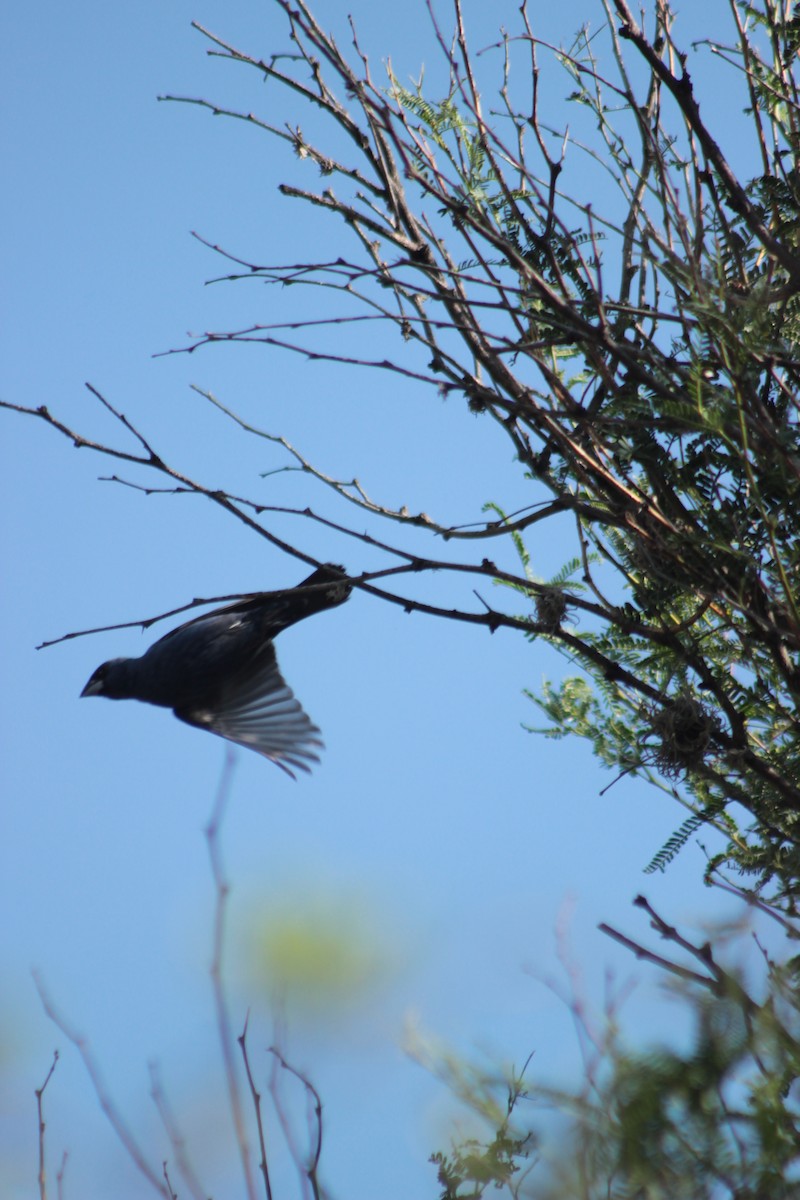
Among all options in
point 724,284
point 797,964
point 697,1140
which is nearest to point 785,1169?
point 697,1140

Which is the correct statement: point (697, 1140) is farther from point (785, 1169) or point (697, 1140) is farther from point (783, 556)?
point (783, 556)

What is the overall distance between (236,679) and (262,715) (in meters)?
0.16

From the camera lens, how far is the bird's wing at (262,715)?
180 inches

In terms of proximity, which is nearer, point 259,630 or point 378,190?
point 378,190

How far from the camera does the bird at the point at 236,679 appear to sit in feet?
15.0

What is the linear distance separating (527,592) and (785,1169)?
1.41 meters

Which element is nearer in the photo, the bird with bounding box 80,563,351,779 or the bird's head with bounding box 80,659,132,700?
the bird with bounding box 80,563,351,779

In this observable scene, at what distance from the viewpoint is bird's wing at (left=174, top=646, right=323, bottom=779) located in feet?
15.0

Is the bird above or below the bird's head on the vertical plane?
below

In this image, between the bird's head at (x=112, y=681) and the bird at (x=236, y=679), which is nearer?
the bird at (x=236, y=679)

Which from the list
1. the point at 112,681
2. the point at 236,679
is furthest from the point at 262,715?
the point at 112,681

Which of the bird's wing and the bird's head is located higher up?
the bird's head

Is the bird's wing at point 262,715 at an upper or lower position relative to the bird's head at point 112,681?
lower

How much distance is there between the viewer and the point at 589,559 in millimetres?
2727
